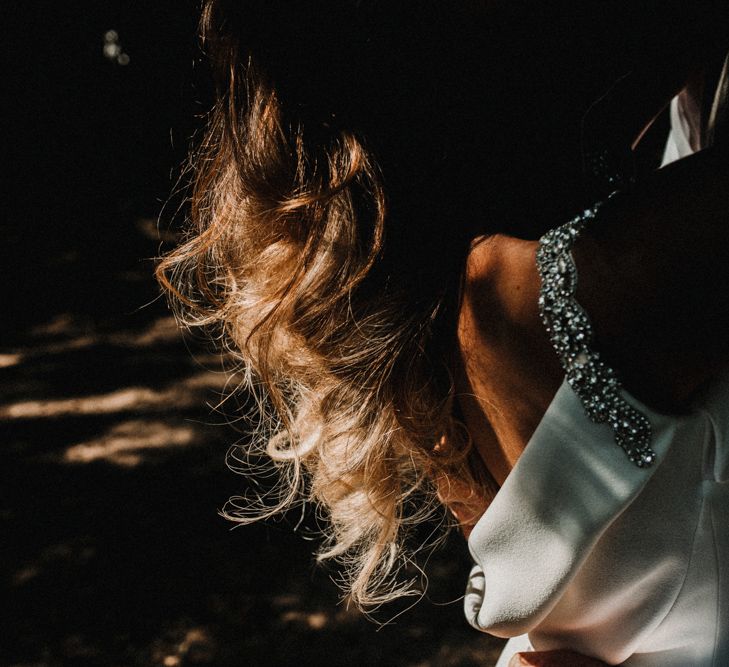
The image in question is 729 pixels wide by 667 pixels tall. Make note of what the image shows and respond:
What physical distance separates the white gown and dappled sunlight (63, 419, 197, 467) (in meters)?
2.40

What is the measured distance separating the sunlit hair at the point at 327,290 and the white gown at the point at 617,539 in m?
0.28

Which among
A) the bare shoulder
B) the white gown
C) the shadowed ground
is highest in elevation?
the bare shoulder

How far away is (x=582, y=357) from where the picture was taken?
3.07 feet

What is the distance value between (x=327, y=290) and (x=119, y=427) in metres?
2.50

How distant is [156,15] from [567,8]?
12.5ft

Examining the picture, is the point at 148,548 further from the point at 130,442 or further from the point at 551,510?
the point at 551,510

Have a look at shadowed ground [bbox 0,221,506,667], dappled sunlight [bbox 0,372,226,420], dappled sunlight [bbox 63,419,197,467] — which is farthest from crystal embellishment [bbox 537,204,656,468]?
dappled sunlight [bbox 0,372,226,420]

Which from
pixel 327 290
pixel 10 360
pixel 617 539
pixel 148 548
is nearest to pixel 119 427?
pixel 148 548

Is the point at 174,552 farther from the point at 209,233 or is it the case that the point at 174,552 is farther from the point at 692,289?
the point at 692,289

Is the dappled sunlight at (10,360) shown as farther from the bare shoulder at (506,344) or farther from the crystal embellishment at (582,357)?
the crystal embellishment at (582,357)

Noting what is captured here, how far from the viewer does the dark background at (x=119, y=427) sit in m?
2.63

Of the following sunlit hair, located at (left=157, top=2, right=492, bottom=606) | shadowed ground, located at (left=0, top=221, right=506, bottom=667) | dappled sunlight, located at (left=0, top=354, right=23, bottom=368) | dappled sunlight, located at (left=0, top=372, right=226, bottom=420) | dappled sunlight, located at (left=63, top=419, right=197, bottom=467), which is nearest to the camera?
sunlit hair, located at (left=157, top=2, right=492, bottom=606)

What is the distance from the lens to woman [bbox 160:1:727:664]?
940 mm

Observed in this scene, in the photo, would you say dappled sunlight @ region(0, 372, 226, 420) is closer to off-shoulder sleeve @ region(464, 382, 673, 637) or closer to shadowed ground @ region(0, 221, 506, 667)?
shadowed ground @ region(0, 221, 506, 667)
